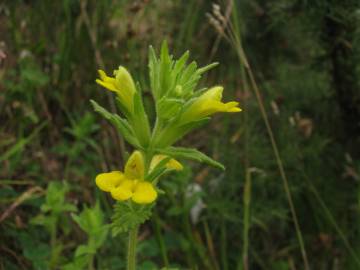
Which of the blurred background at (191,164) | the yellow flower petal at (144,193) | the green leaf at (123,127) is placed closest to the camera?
the yellow flower petal at (144,193)

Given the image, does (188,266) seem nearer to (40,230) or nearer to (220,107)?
(40,230)

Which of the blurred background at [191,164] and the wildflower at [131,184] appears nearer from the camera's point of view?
the wildflower at [131,184]

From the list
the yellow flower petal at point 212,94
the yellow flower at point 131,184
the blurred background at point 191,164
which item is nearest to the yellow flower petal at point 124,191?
the yellow flower at point 131,184

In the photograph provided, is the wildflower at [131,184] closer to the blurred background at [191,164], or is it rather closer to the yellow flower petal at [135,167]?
the yellow flower petal at [135,167]

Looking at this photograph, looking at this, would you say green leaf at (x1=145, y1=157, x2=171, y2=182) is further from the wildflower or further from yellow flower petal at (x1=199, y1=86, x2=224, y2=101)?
yellow flower petal at (x1=199, y1=86, x2=224, y2=101)

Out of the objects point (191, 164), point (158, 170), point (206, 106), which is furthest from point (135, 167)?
point (191, 164)

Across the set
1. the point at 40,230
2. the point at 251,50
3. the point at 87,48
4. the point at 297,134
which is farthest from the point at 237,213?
the point at 251,50

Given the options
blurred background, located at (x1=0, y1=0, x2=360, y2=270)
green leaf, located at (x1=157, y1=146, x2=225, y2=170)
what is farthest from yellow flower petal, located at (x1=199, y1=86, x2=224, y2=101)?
blurred background, located at (x1=0, y1=0, x2=360, y2=270)

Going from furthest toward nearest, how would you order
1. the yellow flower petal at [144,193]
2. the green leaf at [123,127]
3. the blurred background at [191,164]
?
1. the blurred background at [191,164]
2. the green leaf at [123,127]
3. the yellow flower petal at [144,193]
